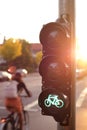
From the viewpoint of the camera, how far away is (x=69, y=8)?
375 cm

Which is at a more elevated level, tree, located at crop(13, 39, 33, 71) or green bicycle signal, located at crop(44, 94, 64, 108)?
green bicycle signal, located at crop(44, 94, 64, 108)

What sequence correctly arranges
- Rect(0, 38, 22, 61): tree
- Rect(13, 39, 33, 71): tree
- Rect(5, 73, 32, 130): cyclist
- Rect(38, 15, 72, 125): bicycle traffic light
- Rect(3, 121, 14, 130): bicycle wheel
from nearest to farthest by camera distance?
Rect(38, 15, 72, 125): bicycle traffic light
Rect(3, 121, 14, 130): bicycle wheel
Rect(5, 73, 32, 130): cyclist
Rect(13, 39, 33, 71): tree
Rect(0, 38, 22, 61): tree

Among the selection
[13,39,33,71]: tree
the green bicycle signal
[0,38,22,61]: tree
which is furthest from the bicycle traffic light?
[0,38,22,61]: tree

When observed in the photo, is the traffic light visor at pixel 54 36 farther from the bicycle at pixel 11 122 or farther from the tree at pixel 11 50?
the tree at pixel 11 50

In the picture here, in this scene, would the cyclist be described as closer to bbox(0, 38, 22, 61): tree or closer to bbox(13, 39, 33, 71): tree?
bbox(13, 39, 33, 71): tree

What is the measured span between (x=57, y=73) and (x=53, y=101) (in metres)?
0.25

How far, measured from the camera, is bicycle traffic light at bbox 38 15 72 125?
11.5 feet

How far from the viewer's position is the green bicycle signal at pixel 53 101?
11.6 ft

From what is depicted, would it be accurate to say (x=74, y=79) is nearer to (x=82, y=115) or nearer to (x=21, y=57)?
(x=82, y=115)

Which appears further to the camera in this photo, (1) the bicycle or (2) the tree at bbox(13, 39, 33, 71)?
(2) the tree at bbox(13, 39, 33, 71)

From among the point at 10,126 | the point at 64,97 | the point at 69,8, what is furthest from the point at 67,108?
the point at 10,126

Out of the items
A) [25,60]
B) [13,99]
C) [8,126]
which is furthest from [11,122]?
[25,60]

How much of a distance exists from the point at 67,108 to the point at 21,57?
88.5 meters

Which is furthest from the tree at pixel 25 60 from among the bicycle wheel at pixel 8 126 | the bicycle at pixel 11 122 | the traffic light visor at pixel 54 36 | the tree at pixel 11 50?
the traffic light visor at pixel 54 36
